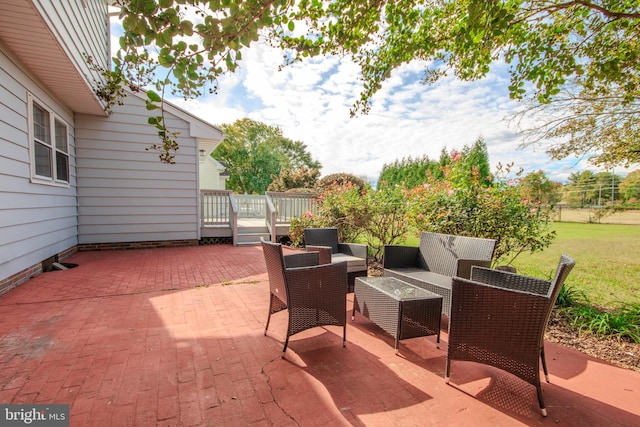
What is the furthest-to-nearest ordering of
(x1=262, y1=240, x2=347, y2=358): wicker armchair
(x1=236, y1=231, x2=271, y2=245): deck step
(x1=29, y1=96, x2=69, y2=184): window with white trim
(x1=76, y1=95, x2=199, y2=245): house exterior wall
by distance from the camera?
(x1=236, y1=231, x2=271, y2=245): deck step → (x1=76, y1=95, x2=199, y2=245): house exterior wall → (x1=29, y1=96, x2=69, y2=184): window with white trim → (x1=262, y1=240, x2=347, y2=358): wicker armchair

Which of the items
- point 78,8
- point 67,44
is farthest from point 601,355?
point 78,8

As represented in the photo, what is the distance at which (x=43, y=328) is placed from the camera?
2.92 meters

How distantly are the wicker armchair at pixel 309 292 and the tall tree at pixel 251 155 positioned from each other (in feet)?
91.2

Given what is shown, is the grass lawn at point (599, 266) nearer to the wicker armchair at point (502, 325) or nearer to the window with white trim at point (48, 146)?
the wicker armchair at point (502, 325)

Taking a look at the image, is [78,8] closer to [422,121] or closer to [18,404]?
[18,404]

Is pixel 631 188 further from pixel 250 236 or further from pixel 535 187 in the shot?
pixel 250 236

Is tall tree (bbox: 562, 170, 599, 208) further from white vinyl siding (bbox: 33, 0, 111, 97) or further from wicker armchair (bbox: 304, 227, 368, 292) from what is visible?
white vinyl siding (bbox: 33, 0, 111, 97)

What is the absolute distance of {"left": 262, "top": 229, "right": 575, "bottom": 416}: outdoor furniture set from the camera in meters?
1.90

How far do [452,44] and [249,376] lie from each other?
4.74m

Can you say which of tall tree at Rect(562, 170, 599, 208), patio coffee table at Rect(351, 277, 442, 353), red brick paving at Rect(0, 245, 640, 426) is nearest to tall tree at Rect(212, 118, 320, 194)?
tall tree at Rect(562, 170, 599, 208)

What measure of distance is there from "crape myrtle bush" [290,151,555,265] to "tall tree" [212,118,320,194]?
24731 millimetres

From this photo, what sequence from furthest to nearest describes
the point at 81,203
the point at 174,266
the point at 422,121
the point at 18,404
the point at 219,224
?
the point at 422,121
the point at 219,224
the point at 81,203
the point at 174,266
the point at 18,404

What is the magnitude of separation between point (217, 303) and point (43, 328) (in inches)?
67.8

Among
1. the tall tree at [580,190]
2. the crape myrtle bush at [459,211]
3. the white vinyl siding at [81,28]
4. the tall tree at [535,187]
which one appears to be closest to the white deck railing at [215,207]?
the white vinyl siding at [81,28]
